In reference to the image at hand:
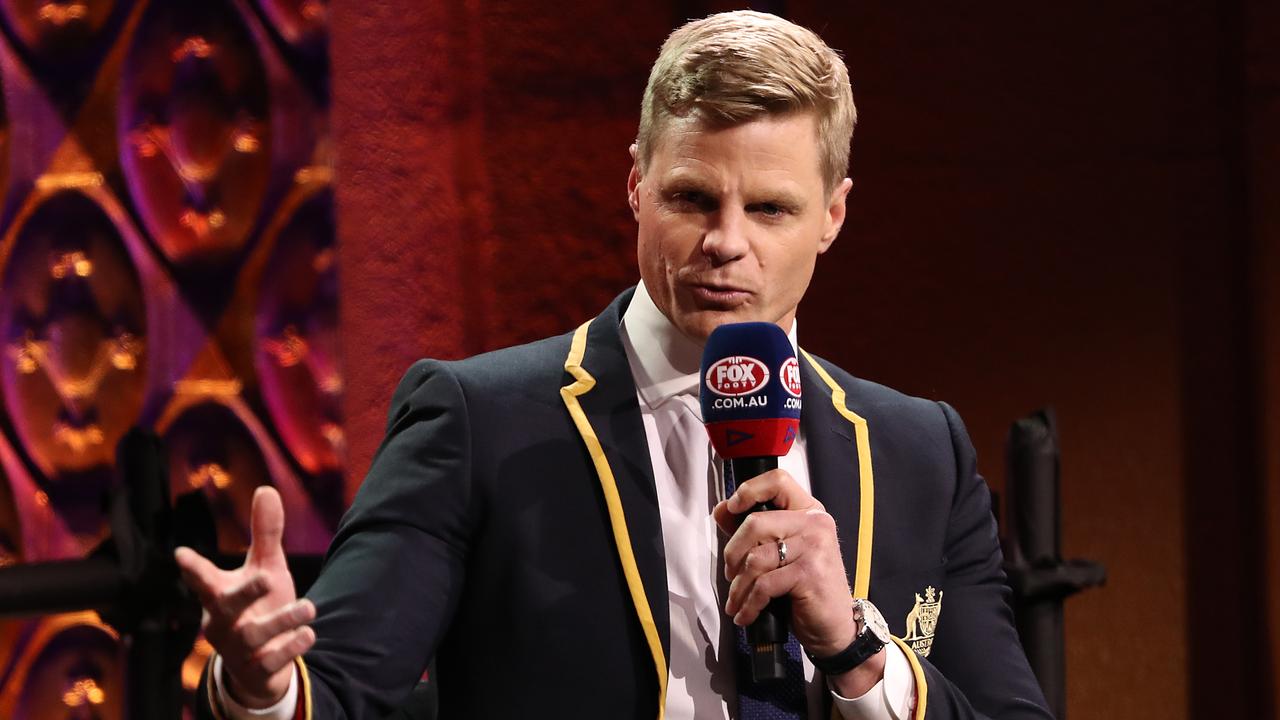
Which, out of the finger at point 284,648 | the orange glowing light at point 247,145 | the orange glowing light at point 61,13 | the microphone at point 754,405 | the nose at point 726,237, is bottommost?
the finger at point 284,648

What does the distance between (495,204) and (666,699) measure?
1.18 metres

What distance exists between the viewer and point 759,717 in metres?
1.39

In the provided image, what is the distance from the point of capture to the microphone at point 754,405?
4.17 feet

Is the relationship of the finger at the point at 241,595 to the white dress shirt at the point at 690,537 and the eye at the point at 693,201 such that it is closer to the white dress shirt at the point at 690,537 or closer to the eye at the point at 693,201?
the white dress shirt at the point at 690,537

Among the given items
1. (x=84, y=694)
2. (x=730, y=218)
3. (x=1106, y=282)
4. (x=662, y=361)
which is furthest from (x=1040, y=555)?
(x=84, y=694)

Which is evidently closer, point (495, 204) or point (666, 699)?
point (666, 699)

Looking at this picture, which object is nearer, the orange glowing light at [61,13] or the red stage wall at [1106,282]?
the orange glowing light at [61,13]

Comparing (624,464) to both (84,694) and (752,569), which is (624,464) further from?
(84,694)

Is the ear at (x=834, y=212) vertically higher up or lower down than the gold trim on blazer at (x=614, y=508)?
higher up

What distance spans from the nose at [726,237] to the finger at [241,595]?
54 centimetres

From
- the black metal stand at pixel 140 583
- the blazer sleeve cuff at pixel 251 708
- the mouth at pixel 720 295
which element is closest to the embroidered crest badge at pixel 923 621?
the mouth at pixel 720 295

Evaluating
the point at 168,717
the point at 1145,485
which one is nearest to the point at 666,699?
the point at 168,717

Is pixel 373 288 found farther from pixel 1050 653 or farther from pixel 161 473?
pixel 1050 653

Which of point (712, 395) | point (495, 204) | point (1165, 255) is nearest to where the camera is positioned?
point (712, 395)
